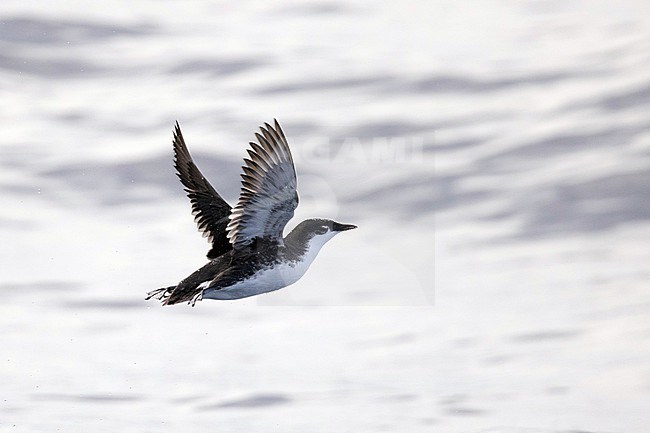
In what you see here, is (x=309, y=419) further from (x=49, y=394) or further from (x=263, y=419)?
(x=49, y=394)

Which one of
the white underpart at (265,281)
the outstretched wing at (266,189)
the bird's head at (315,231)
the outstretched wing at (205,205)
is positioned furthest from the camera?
the outstretched wing at (205,205)

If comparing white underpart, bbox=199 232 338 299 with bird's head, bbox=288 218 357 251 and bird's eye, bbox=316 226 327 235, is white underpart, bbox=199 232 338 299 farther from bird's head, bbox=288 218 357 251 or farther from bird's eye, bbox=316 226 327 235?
bird's eye, bbox=316 226 327 235

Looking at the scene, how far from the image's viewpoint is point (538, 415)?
14.8 metres

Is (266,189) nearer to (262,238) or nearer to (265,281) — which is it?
(262,238)

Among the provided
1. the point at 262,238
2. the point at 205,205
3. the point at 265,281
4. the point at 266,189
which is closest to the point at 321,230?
the point at 262,238

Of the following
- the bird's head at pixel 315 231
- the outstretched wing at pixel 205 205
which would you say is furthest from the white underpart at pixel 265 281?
the outstretched wing at pixel 205 205

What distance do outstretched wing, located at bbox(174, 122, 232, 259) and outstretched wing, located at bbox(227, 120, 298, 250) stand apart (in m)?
1.17

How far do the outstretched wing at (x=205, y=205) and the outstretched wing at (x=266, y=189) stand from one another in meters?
1.17

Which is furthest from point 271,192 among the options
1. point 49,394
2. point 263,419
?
point 49,394

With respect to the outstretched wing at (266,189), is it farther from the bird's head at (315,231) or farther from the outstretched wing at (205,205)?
the outstretched wing at (205,205)

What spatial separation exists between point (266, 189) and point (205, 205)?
183cm

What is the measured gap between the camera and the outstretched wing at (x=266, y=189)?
9.67 meters

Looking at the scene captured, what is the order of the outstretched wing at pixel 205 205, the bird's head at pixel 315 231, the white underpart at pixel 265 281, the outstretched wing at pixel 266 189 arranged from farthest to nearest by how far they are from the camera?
the outstretched wing at pixel 205 205, the bird's head at pixel 315 231, the white underpart at pixel 265 281, the outstretched wing at pixel 266 189

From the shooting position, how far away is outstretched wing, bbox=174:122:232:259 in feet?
37.0
